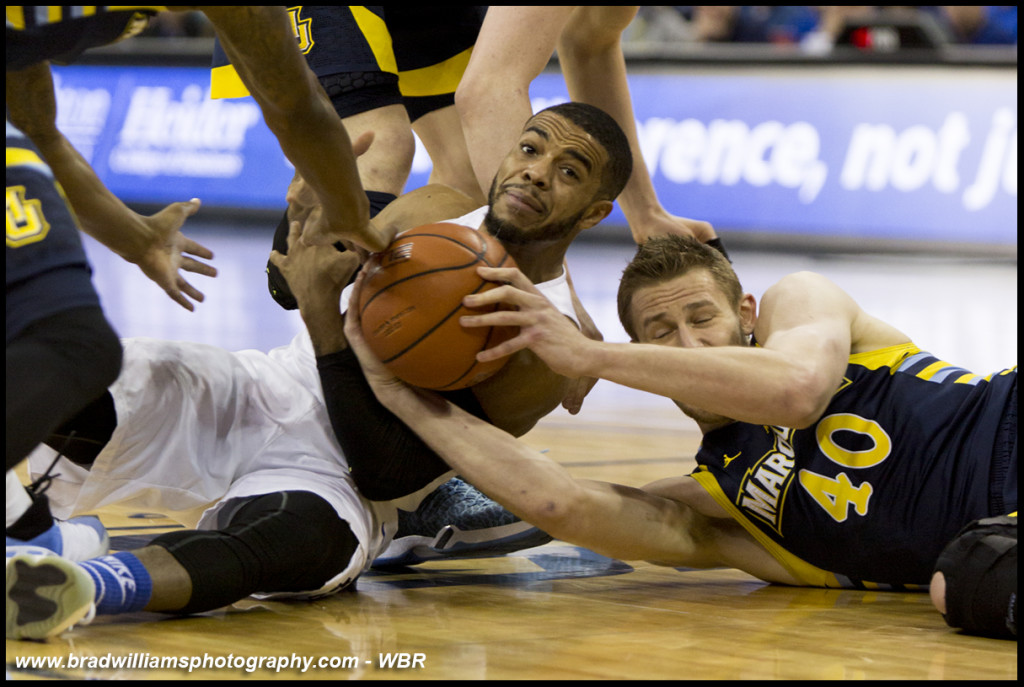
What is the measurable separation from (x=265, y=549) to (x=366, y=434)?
412mm

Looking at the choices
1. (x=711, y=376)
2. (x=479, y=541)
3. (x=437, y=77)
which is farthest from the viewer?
(x=437, y=77)

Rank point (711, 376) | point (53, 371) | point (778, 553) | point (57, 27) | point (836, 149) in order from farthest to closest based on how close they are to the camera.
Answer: point (836, 149)
point (778, 553)
point (711, 376)
point (57, 27)
point (53, 371)

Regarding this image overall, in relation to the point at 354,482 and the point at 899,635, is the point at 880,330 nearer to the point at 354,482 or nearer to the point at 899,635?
the point at 899,635

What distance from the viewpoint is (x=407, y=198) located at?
339 centimetres

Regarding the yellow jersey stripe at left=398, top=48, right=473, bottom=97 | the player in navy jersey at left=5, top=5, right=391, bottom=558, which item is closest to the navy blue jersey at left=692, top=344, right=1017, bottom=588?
the player in navy jersey at left=5, top=5, right=391, bottom=558

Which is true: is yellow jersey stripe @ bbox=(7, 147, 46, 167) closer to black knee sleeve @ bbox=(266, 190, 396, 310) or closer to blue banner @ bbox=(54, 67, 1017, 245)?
black knee sleeve @ bbox=(266, 190, 396, 310)

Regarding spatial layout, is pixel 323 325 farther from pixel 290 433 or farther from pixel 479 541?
pixel 479 541

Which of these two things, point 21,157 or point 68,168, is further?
point 68,168

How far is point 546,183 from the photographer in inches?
127

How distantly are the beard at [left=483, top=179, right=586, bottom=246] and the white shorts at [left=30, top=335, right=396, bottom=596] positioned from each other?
0.64 meters

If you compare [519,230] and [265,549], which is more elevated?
[519,230]

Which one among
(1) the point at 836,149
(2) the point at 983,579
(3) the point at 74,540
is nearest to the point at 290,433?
(3) the point at 74,540

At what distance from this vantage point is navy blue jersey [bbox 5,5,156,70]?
244 cm

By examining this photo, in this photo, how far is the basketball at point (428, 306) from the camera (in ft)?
9.22
